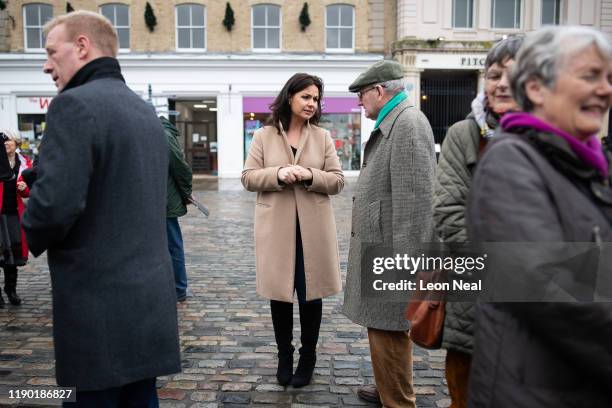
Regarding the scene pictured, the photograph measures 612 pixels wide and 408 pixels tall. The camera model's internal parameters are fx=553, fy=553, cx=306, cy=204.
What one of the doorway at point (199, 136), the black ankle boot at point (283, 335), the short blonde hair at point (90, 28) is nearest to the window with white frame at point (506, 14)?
the doorway at point (199, 136)

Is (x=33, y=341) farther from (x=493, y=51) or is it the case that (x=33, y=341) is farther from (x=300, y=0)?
(x=300, y=0)

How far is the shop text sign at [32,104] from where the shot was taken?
23031 mm

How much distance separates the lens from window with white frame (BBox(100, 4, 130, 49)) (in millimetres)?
22766

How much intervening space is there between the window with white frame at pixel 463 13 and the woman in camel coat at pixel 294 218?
69.8 ft

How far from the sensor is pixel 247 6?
2284 centimetres

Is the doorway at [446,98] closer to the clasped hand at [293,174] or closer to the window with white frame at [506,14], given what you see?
the window with white frame at [506,14]

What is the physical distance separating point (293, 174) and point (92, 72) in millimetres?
1663

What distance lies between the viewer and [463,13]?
2311cm

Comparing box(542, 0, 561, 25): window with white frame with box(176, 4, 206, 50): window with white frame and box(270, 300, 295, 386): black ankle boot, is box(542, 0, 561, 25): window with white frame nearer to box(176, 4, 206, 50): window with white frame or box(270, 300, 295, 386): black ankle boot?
box(176, 4, 206, 50): window with white frame

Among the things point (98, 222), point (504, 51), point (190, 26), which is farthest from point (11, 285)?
→ point (190, 26)

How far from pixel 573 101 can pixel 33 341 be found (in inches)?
183

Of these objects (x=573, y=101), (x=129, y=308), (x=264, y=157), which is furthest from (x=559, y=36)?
(x=264, y=157)

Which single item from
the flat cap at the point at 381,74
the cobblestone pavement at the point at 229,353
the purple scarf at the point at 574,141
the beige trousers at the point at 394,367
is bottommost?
the cobblestone pavement at the point at 229,353

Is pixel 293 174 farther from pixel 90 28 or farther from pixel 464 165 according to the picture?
pixel 90 28
